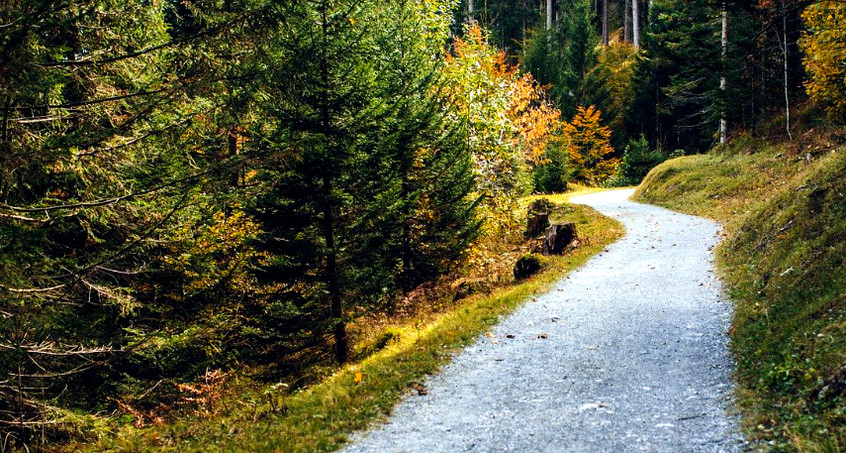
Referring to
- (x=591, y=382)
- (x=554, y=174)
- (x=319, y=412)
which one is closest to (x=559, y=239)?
(x=591, y=382)

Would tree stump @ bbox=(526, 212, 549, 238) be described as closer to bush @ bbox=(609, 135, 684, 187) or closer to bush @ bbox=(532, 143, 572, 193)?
bush @ bbox=(532, 143, 572, 193)

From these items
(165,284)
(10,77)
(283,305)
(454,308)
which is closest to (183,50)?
(10,77)

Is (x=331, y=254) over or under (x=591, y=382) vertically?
over

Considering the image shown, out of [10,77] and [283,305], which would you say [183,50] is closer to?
[10,77]

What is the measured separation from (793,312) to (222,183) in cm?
815

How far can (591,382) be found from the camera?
682 centimetres

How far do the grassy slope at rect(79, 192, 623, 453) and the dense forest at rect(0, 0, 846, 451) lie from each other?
848 mm

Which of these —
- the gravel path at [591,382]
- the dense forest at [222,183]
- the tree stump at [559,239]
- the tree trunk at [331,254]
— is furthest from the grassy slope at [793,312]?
the tree trunk at [331,254]

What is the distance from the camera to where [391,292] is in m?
14.1

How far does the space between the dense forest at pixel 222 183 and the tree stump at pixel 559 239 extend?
2.18 meters

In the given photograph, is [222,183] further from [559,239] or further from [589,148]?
[589,148]

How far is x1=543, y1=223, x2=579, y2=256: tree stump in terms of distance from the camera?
17027 mm

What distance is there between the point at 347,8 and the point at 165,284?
7095 millimetres

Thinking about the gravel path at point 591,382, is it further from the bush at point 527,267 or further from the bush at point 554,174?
the bush at point 554,174
